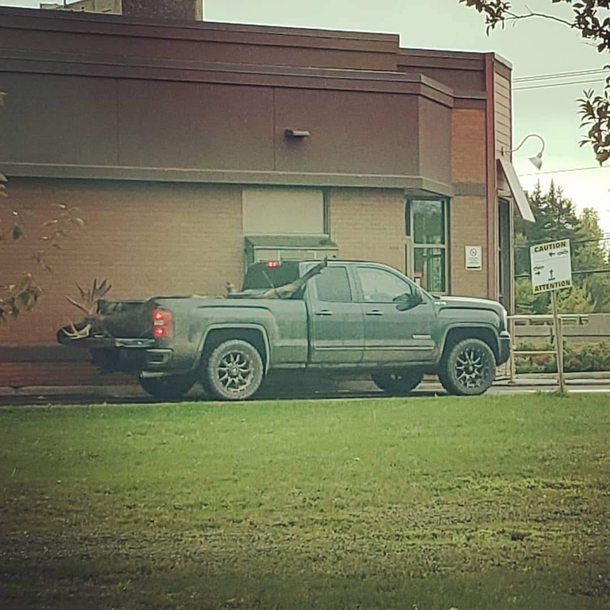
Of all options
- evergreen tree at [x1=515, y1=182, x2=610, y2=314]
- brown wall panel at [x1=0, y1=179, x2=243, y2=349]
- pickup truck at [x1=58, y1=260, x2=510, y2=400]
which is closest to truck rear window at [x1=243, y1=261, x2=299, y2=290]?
pickup truck at [x1=58, y1=260, x2=510, y2=400]

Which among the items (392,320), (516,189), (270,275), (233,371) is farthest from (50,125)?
(516,189)

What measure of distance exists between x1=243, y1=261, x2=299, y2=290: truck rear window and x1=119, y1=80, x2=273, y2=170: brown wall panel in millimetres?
671

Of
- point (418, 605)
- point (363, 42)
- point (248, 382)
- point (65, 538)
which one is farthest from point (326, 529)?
point (363, 42)

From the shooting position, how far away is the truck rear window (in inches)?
371

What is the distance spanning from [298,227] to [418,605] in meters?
3.61

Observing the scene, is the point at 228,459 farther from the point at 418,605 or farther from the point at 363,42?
the point at 363,42

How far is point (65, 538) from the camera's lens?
700 cm

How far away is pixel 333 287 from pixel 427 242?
793 millimetres

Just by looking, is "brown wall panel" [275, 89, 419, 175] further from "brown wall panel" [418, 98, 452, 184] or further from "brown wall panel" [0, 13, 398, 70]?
"brown wall panel" [0, 13, 398, 70]

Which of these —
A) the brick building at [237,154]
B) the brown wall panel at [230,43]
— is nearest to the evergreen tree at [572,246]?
the brick building at [237,154]

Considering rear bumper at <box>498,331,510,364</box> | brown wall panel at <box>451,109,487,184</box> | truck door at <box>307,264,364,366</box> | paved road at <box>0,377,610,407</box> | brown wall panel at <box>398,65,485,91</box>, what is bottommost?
paved road at <box>0,377,610,407</box>

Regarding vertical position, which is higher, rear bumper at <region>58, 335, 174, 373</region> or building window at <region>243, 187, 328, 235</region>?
building window at <region>243, 187, 328, 235</region>

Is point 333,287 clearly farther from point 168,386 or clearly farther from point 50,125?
point 50,125

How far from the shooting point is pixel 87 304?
862 cm
